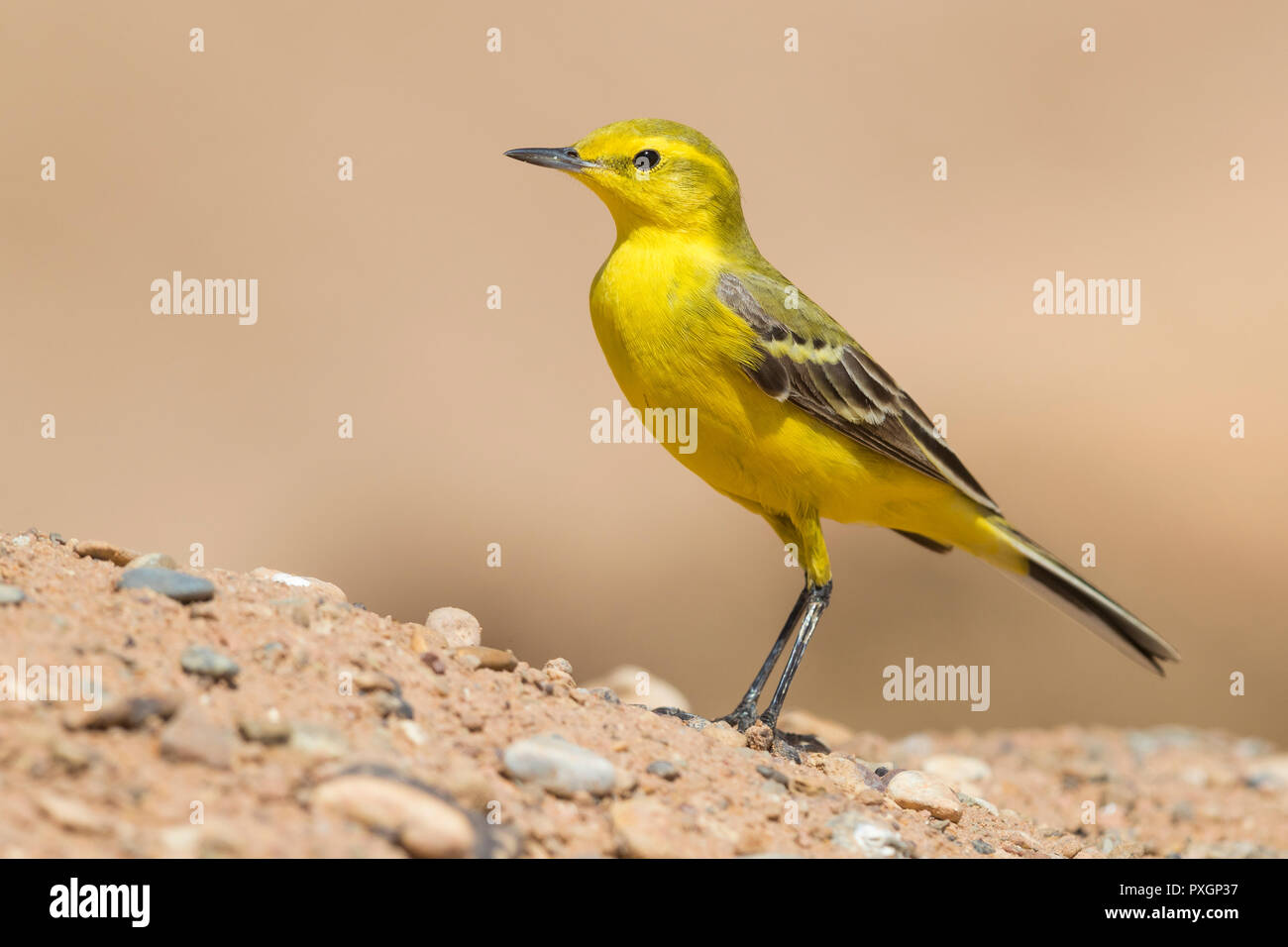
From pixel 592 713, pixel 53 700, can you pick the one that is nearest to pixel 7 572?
pixel 53 700

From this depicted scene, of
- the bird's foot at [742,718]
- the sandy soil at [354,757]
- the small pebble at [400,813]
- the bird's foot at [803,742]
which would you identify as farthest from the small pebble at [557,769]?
the bird's foot at [803,742]

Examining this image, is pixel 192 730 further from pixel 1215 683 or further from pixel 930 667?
pixel 1215 683

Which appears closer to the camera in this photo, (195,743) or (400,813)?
(400,813)

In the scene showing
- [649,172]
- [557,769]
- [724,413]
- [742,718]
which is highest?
[649,172]

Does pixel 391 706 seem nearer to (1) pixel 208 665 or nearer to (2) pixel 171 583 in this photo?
(1) pixel 208 665

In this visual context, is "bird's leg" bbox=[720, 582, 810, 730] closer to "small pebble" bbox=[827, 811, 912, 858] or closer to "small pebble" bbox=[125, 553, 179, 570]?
"small pebble" bbox=[827, 811, 912, 858]

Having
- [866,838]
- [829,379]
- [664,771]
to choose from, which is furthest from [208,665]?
[829,379]
